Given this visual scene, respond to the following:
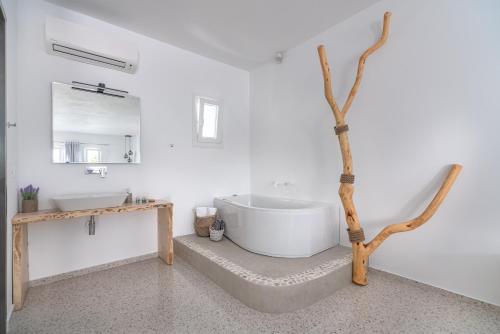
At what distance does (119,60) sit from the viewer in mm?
2598

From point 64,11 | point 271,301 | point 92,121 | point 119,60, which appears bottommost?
point 271,301

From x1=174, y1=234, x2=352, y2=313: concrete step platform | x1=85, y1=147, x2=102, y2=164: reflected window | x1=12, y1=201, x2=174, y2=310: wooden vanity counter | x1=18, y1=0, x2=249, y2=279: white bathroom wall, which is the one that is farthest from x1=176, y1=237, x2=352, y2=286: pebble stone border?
x1=85, y1=147, x2=102, y2=164: reflected window

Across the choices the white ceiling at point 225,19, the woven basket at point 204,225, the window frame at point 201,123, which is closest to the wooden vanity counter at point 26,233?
the woven basket at point 204,225

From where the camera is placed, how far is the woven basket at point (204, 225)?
3164 millimetres

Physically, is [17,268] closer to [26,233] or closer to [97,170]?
[26,233]

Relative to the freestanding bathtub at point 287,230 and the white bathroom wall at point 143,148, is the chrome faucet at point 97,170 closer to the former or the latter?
the white bathroom wall at point 143,148

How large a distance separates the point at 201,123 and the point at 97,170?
57.8 inches

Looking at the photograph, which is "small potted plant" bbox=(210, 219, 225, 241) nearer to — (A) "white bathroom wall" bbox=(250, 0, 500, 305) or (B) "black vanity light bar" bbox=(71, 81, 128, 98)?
(A) "white bathroom wall" bbox=(250, 0, 500, 305)

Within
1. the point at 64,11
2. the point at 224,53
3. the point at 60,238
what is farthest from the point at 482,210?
the point at 64,11

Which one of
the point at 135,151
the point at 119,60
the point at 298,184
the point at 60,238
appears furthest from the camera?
the point at 298,184

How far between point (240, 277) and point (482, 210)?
202 cm

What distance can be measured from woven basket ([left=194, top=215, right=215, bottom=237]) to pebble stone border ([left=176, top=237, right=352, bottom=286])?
1.82 ft

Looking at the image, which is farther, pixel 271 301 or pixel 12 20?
pixel 12 20

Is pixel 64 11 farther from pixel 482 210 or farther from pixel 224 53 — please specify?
pixel 482 210
